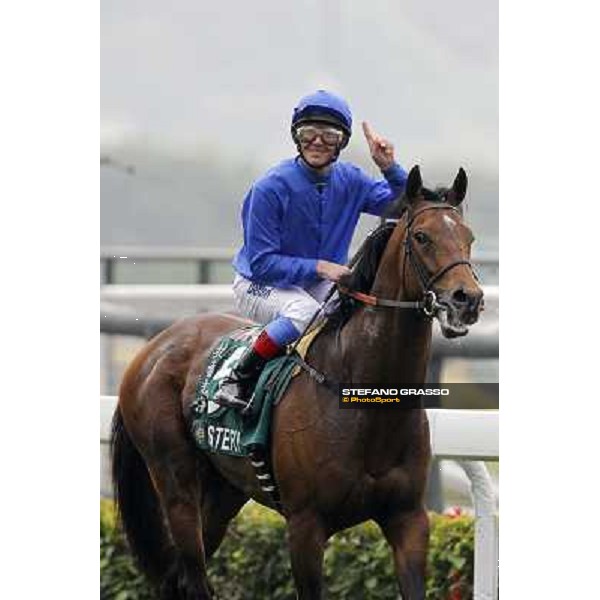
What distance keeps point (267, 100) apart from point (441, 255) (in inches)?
42.9

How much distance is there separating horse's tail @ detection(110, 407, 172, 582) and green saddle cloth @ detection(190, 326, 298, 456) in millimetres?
417

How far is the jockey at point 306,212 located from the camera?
248 inches

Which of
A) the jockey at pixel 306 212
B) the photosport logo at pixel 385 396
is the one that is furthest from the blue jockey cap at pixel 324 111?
the photosport logo at pixel 385 396

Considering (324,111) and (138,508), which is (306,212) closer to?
(324,111)

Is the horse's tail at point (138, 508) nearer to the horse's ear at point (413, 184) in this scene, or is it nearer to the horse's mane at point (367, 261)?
the horse's mane at point (367, 261)

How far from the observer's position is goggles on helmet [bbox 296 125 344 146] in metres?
6.28

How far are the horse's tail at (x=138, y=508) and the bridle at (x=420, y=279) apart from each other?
4.27 feet

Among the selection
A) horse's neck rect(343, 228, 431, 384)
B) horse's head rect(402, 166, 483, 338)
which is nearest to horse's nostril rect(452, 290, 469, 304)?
horse's head rect(402, 166, 483, 338)

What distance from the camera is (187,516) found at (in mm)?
6852

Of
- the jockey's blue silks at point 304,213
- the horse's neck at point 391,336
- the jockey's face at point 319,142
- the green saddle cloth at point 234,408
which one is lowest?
the green saddle cloth at point 234,408
